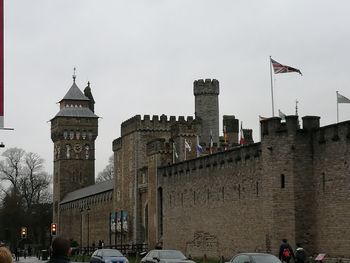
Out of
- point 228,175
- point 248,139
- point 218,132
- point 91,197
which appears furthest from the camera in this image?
point 91,197

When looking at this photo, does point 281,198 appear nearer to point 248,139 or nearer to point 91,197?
point 248,139

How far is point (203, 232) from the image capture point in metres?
58.1

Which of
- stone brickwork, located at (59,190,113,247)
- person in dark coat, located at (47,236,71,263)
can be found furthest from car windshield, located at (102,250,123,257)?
stone brickwork, located at (59,190,113,247)

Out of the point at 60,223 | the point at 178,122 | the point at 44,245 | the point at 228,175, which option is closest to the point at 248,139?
the point at 178,122

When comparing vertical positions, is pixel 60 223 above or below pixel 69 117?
below

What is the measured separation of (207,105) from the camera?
8869 cm

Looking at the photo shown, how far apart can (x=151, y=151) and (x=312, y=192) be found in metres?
30.4

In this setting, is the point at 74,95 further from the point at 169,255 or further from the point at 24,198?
the point at 169,255

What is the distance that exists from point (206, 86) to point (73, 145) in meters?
38.7

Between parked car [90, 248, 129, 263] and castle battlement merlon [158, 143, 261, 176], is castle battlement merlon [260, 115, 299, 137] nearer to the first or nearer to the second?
castle battlement merlon [158, 143, 261, 176]

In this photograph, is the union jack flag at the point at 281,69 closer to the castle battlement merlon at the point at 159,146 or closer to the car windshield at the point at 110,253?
the car windshield at the point at 110,253

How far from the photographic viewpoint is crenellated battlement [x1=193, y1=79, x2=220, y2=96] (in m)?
88.5

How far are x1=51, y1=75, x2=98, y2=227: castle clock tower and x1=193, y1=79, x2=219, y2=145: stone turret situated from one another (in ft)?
121

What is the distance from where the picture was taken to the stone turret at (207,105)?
289 ft
